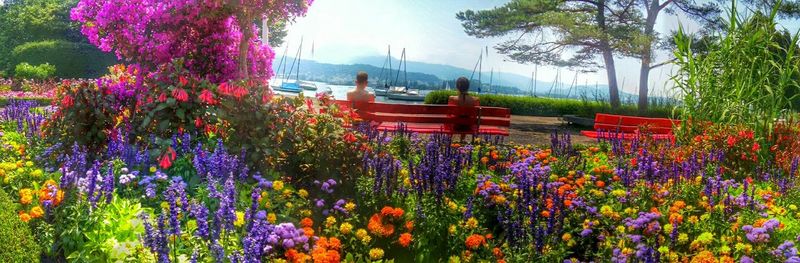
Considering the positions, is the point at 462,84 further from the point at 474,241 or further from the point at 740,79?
the point at 474,241

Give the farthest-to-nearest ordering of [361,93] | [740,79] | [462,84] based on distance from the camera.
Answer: [462,84] → [361,93] → [740,79]

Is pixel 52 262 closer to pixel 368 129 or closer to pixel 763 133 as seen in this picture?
pixel 368 129

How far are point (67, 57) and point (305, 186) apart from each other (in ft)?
91.7

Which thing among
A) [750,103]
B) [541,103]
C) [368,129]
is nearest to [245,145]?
[368,129]

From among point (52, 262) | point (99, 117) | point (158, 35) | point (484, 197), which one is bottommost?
point (52, 262)

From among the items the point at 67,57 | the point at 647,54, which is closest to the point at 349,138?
the point at 647,54

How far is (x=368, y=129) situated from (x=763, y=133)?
4.01 metres

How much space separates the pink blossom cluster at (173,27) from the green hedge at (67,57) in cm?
2310

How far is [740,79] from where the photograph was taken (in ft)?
22.1

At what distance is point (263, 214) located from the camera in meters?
3.26

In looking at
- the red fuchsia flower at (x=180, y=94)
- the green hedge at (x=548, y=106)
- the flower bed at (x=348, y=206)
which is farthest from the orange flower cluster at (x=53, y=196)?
the green hedge at (x=548, y=106)

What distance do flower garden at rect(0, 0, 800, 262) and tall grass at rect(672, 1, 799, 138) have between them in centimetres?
10

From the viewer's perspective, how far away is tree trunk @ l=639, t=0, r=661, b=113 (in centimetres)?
2078

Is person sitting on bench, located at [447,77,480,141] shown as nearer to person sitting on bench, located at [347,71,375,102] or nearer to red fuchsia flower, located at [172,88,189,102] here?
person sitting on bench, located at [347,71,375,102]
